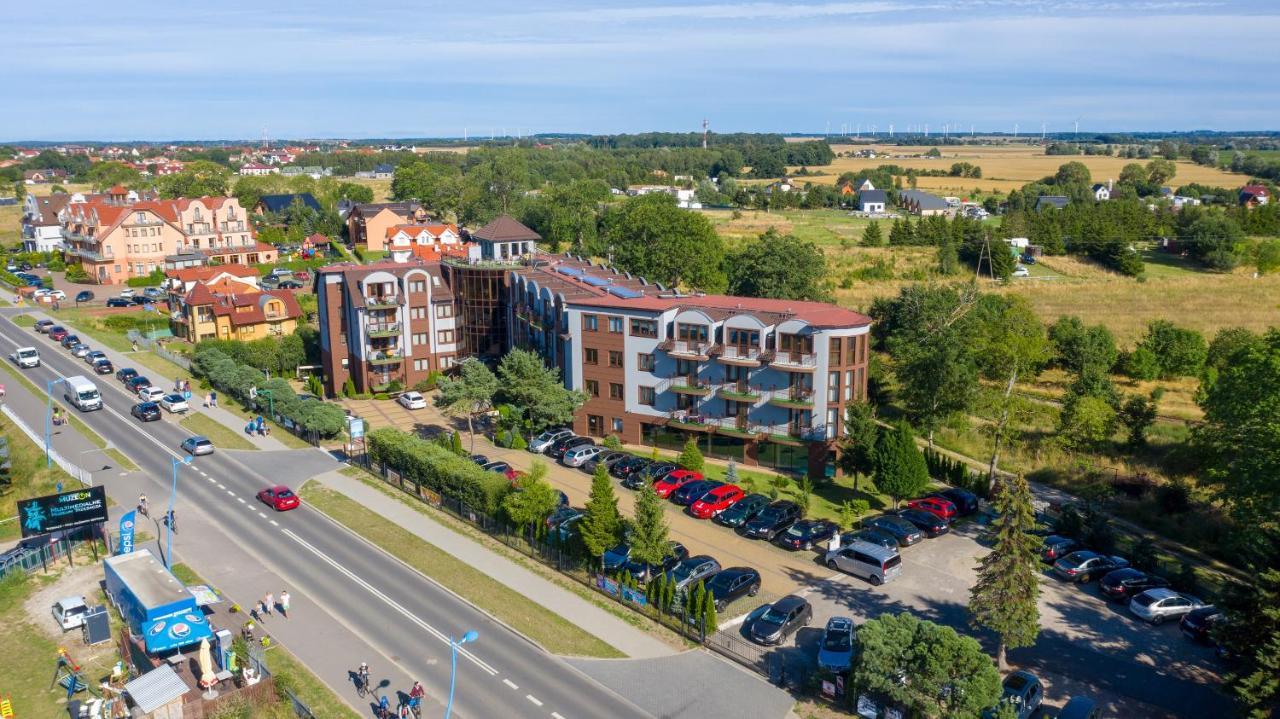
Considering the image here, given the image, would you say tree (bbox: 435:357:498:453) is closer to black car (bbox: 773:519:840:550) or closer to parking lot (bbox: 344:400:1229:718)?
parking lot (bbox: 344:400:1229:718)

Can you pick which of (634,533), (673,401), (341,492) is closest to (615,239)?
(673,401)

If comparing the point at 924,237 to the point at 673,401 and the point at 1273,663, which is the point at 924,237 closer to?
the point at 673,401

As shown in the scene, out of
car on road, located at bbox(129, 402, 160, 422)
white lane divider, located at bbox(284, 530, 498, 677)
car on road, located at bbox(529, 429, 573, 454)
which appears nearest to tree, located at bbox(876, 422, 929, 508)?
car on road, located at bbox(529, 429, 573, 454)

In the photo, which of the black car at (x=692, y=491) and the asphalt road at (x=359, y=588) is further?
the black car at (x=692, y=491)

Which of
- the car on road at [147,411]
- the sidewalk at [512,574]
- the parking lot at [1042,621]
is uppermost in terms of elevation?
the car on road at [147,411]

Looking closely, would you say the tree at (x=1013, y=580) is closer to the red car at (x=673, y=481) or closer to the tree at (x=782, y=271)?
the red car at (x=673, y=481)

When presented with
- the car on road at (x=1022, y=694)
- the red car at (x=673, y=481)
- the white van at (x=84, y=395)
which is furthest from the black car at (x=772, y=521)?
the white van at (x=84, y=395)

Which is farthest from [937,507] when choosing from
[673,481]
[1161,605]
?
[673,481]
